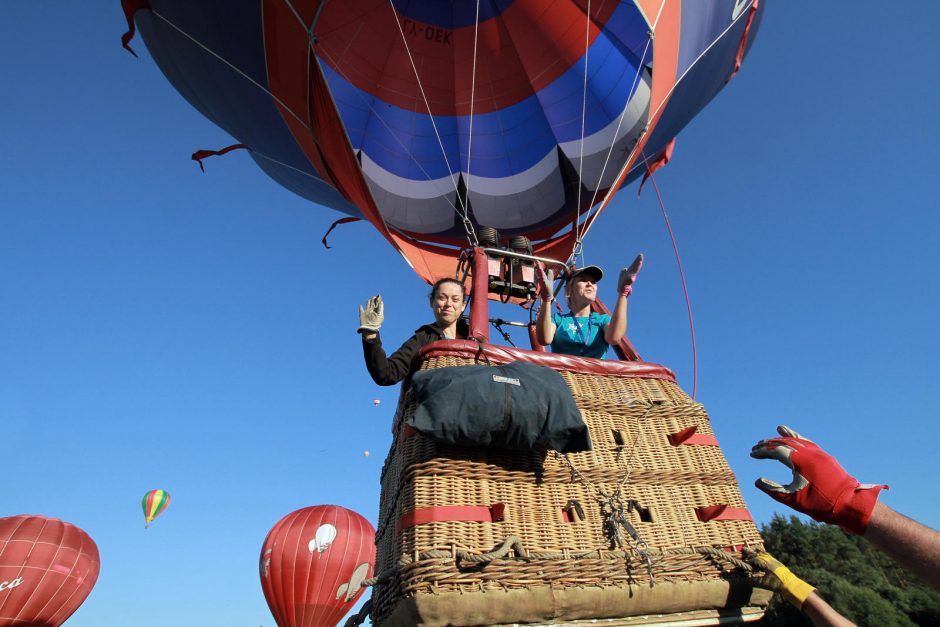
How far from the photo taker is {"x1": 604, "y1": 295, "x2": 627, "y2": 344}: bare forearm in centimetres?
287

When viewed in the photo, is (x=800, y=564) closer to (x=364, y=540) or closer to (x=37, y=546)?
(x=364, y=540)

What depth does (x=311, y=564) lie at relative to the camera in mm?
10086

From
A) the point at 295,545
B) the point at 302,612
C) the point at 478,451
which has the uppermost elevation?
the point at 295,545

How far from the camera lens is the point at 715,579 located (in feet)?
5.82

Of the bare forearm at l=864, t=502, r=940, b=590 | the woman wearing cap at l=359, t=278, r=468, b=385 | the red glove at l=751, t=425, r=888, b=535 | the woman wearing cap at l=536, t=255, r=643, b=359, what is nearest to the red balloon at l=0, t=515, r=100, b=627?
the woman wearing cap at l=359, t=278, r=468, b=385

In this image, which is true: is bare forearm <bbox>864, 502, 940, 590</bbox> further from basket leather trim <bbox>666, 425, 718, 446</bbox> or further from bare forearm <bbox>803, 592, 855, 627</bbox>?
basket leather trim <bbox>666, 425, 718, 446</bbox>

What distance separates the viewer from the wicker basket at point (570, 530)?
5.10 feet

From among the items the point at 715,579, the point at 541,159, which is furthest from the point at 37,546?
the point at 715,579

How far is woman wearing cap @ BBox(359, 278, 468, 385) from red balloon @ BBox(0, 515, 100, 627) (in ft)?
35.9

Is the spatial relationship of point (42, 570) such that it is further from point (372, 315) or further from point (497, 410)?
point (497, 410)

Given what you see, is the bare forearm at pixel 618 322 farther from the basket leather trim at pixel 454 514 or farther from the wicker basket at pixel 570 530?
the basket leather trim at pixel 454 514

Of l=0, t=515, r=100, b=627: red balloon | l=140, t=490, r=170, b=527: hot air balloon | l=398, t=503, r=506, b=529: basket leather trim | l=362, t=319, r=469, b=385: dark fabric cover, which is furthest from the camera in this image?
l=140, t=490, r=170, b=527: hot air balloon

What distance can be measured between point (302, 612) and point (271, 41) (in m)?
9.52

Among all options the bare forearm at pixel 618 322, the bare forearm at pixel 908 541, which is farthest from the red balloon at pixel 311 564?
the bare forearm at pixel 908 541
